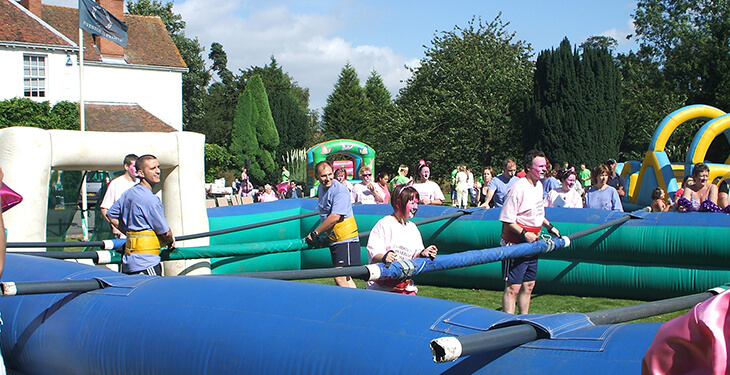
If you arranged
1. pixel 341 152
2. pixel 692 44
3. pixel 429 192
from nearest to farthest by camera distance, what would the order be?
pixel 429 192 → pixel 341 152 → pixel 692 44

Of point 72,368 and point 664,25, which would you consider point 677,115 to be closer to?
point 72,368

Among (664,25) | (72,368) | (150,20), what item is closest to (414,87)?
(150,20)

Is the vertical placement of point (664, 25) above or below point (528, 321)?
above

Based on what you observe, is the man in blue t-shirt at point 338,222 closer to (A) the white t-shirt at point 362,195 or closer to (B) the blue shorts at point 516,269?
(B) the blue shorts at point 516,269

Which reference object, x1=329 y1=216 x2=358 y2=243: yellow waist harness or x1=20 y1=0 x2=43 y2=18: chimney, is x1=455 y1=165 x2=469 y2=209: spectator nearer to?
x1=329 y1=216 x2=358 y2=243: yellow waist harness

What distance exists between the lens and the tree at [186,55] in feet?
186

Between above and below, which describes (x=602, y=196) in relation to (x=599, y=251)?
above

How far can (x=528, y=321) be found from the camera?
9.07 ft

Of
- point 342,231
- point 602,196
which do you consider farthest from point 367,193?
point 342,231

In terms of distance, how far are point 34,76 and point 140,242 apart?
25.0 metres

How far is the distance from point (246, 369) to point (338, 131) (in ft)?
204

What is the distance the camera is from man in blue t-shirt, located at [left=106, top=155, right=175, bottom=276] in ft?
20.9

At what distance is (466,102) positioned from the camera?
36.0 meters

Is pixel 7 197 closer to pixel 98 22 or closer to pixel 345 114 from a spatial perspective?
pixel 98 22
